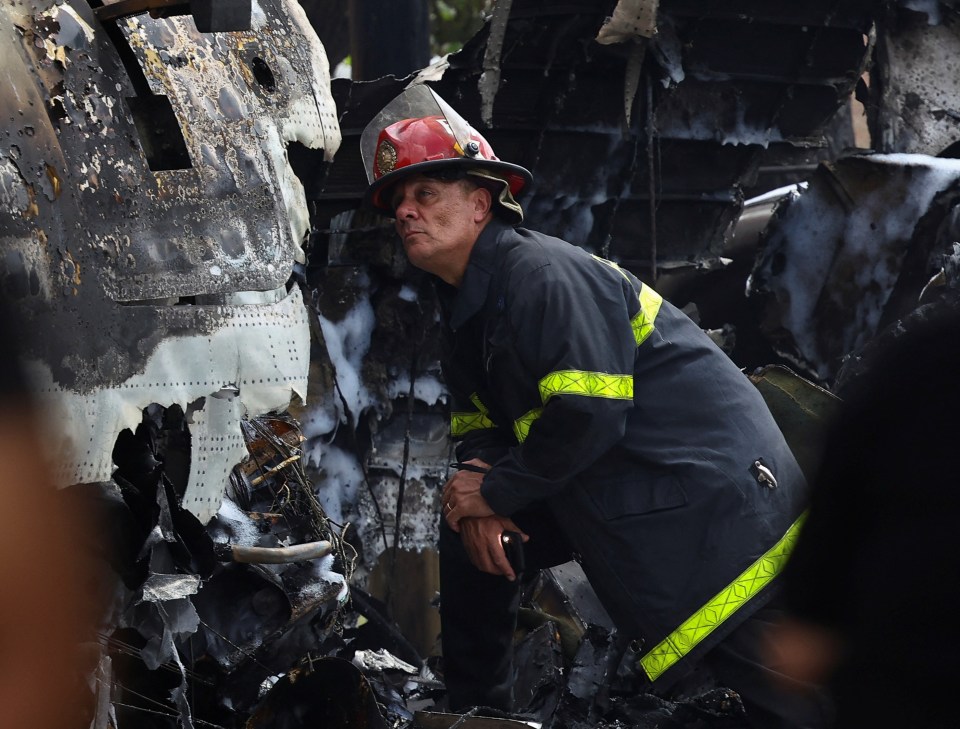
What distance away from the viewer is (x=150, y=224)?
3076 millimetres

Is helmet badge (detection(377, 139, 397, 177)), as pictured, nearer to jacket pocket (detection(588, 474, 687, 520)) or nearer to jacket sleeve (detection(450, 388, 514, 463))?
jacket sleeve (detection(450, 388, 514, 463))

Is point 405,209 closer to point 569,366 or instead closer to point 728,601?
point 569,366

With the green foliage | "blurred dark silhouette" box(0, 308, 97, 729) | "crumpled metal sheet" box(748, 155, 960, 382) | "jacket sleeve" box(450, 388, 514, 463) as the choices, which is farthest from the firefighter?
the green foliage

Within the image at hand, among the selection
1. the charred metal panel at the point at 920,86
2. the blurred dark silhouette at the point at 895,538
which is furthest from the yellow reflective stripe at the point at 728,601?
the charred metal panel at the point at 920,86

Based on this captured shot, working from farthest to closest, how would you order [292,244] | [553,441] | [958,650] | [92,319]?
[292,244]
[553,441]
[92,319]
[958,650]

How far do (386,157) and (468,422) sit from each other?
0.91 meters

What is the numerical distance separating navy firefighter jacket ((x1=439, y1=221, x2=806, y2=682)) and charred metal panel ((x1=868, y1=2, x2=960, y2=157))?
4589mm

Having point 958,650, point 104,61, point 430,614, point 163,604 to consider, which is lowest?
point 430,614

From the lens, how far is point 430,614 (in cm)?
646

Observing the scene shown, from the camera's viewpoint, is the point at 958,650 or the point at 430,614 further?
the point at 430,614

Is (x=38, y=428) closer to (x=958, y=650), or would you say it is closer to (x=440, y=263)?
(x=440, y=263)

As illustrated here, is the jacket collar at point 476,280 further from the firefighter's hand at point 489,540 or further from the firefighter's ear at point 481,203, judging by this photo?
the firefighter's hand at point 489,540

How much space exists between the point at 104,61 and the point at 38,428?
42.1 inches

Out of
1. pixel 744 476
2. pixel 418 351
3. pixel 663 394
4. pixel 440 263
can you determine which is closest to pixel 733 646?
pixel 744 476
